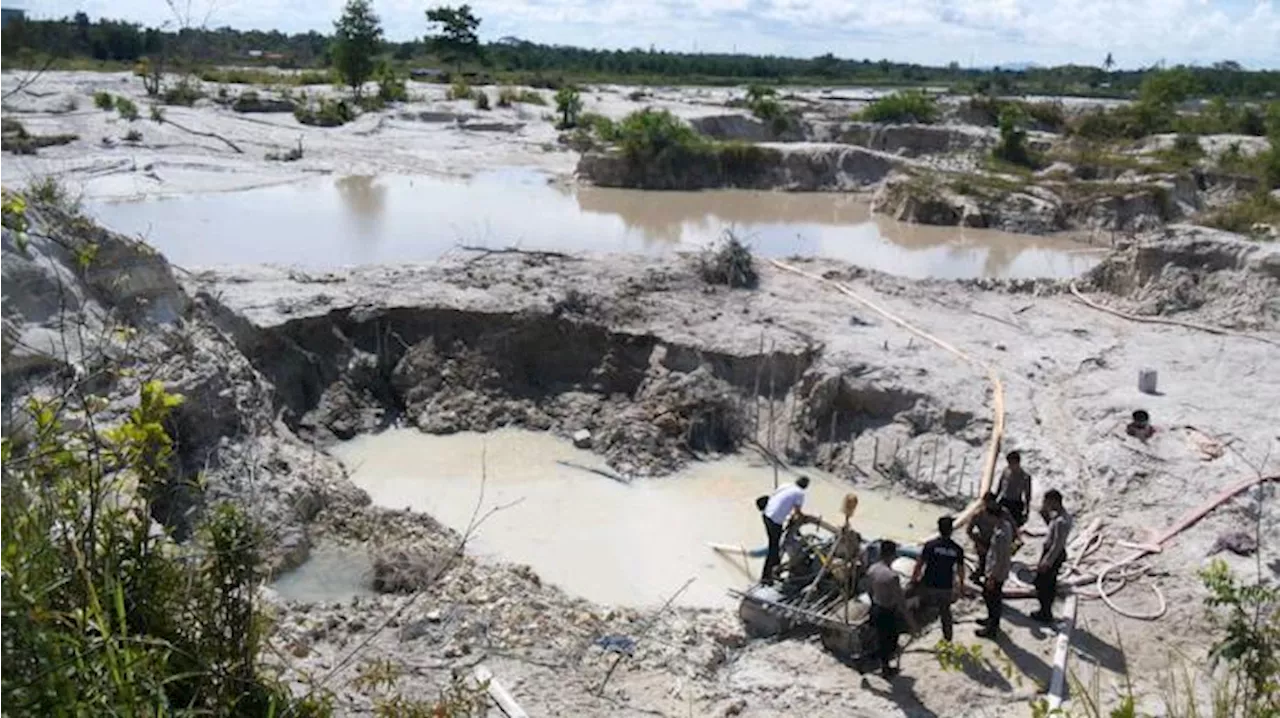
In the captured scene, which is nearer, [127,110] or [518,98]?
[127,110]

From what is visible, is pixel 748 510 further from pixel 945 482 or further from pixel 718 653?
pixel 718 653

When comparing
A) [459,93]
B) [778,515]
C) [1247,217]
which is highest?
[459,93]

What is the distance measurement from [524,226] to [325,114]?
20219mm

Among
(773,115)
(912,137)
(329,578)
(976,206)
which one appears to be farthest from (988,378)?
(773,115)

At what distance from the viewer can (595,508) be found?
12445mm

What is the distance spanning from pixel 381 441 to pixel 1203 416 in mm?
9581

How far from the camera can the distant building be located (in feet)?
14.0

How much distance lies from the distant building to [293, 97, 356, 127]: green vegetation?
137 feet

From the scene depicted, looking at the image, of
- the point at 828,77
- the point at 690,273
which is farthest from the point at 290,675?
the point at 828,77

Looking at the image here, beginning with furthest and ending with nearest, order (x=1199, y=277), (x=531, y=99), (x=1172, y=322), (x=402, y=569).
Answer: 1. (x=531, y=99)
2. (x=1199, y=277)
3. (x=1172, y=322)
4. (x=402, y=569)

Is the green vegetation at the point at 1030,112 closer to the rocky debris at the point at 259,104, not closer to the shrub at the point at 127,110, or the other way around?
the rocky debris at the point at 259,104

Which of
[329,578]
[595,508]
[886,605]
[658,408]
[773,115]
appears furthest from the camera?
[773,115]

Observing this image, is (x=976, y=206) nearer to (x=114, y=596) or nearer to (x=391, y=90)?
(x=391, y=90)

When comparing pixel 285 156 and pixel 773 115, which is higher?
pixel 773 115
